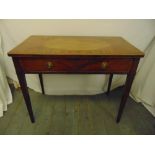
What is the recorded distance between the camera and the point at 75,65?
936 millimetres

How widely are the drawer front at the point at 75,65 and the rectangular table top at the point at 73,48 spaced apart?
0.15ft

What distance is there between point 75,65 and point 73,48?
123mm

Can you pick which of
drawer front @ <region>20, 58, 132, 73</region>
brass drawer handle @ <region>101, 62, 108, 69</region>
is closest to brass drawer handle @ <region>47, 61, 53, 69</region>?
drawer front @ <region>20, 58, 132, 73</region>

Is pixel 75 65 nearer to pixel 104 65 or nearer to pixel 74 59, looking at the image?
pixel 74 59

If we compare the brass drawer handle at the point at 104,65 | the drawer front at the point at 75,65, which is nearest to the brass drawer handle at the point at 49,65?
the drawer front at the point at 75,65

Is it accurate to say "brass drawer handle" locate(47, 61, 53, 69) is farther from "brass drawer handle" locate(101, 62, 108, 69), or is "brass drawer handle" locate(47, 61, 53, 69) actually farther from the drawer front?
"brass drawer handle" locate(101, 62, 108, 69)

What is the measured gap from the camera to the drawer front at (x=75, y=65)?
920 mm

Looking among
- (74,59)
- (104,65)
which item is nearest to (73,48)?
(74,59)

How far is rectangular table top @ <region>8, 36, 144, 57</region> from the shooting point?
0.89 m

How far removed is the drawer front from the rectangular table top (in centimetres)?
5

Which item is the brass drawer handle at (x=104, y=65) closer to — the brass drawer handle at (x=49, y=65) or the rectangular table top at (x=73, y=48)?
the rectangular table top at (x=73, y=48)

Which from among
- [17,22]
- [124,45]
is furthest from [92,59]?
[17,22]
